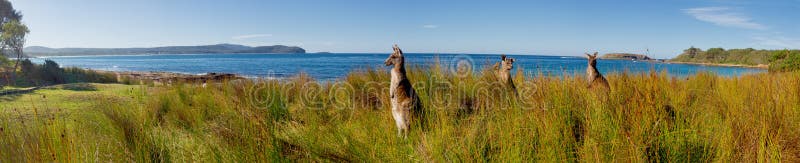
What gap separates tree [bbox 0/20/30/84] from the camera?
1798 cm

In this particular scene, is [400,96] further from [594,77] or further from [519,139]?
[594,77]

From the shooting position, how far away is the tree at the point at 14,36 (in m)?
18.0

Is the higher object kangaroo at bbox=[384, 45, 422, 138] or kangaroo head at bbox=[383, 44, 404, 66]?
kangaroo head at bbox=[383, 44, 404, 66]

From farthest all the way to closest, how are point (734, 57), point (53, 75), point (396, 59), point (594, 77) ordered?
point (734, 57) → point (53, 75) → point (594, 77) → point (396, 59)

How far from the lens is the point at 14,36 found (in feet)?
60.7

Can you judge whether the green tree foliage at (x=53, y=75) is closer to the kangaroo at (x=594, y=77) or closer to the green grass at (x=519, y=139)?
the green grass at (x=519, y=139)

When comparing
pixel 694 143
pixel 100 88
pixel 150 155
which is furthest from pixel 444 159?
pixel 100 88

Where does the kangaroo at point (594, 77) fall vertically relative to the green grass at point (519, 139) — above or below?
above

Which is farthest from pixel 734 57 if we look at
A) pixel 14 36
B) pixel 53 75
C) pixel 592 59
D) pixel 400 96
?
pixel 14 36

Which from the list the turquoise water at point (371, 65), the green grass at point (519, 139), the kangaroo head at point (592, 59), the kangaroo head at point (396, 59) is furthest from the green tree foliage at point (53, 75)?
the kangaroo head at point (592, 59)

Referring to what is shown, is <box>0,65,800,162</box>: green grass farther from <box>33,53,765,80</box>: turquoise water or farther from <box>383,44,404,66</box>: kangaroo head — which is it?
<box>33,53,765,80</box>: turquoise water

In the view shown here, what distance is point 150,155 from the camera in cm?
237

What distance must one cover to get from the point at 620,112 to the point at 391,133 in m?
1.58

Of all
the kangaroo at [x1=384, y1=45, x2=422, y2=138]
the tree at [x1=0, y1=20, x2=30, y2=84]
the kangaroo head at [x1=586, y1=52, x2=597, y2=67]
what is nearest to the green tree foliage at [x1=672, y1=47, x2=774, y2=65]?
the kangaroo head at [x1=586, y1=52, x2=597, y2=67]
